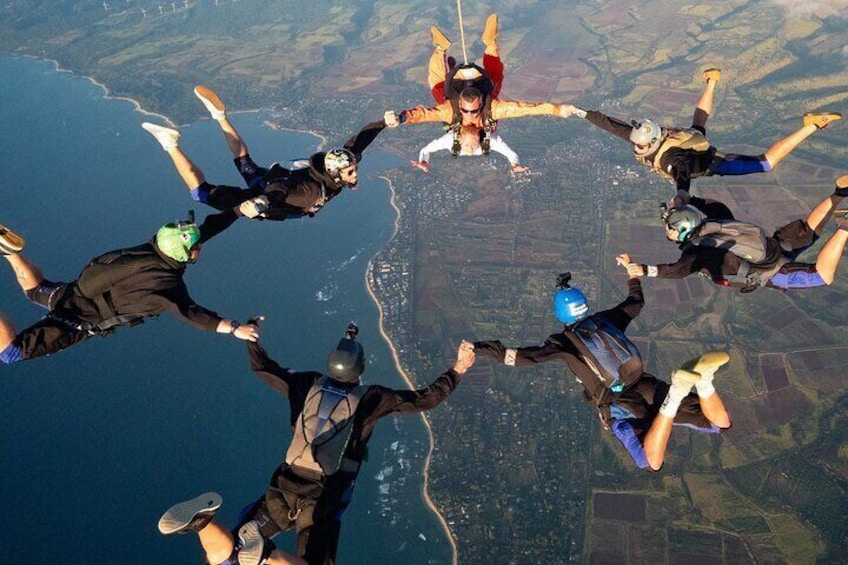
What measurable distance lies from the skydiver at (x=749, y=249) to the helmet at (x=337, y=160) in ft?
19.3

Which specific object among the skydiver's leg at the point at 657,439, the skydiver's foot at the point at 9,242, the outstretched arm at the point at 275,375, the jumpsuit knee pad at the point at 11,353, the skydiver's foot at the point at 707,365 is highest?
the skydiver's foot at the point at 9,242

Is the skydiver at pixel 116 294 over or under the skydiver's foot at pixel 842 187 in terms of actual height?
over

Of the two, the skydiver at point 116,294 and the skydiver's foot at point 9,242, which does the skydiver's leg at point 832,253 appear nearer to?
the skydiver at point 116,294

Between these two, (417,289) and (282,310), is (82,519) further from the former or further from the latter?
(417,289)

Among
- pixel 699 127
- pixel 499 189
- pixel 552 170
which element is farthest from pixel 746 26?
pixel 699 127

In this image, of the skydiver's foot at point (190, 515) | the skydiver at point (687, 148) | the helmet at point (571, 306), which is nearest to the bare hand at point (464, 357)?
the helmet at point (571, 306)

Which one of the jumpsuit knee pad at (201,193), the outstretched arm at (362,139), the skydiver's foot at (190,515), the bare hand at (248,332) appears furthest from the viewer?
the outstretched arm at (362,139)

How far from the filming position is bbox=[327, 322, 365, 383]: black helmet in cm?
787

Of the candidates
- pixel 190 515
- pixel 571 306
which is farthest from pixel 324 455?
pixel 571 306

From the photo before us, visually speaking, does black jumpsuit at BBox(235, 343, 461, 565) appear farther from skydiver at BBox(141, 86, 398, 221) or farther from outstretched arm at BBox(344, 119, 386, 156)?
outstretched arm at BBox(344, 119, 386, 156)

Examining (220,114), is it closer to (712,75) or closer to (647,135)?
(647,135)

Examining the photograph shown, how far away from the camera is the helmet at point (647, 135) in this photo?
38.4 ft

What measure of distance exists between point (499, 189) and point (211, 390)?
39.9m

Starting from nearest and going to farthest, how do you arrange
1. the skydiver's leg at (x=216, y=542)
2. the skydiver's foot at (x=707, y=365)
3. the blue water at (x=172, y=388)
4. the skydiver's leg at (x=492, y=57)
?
the skydiver's leg at (x=216, y=542), the skydiver's foot at (x=707, y=365), the skydiver's leg at (x=492, y=57), the blue water at (x=172, y=388)
